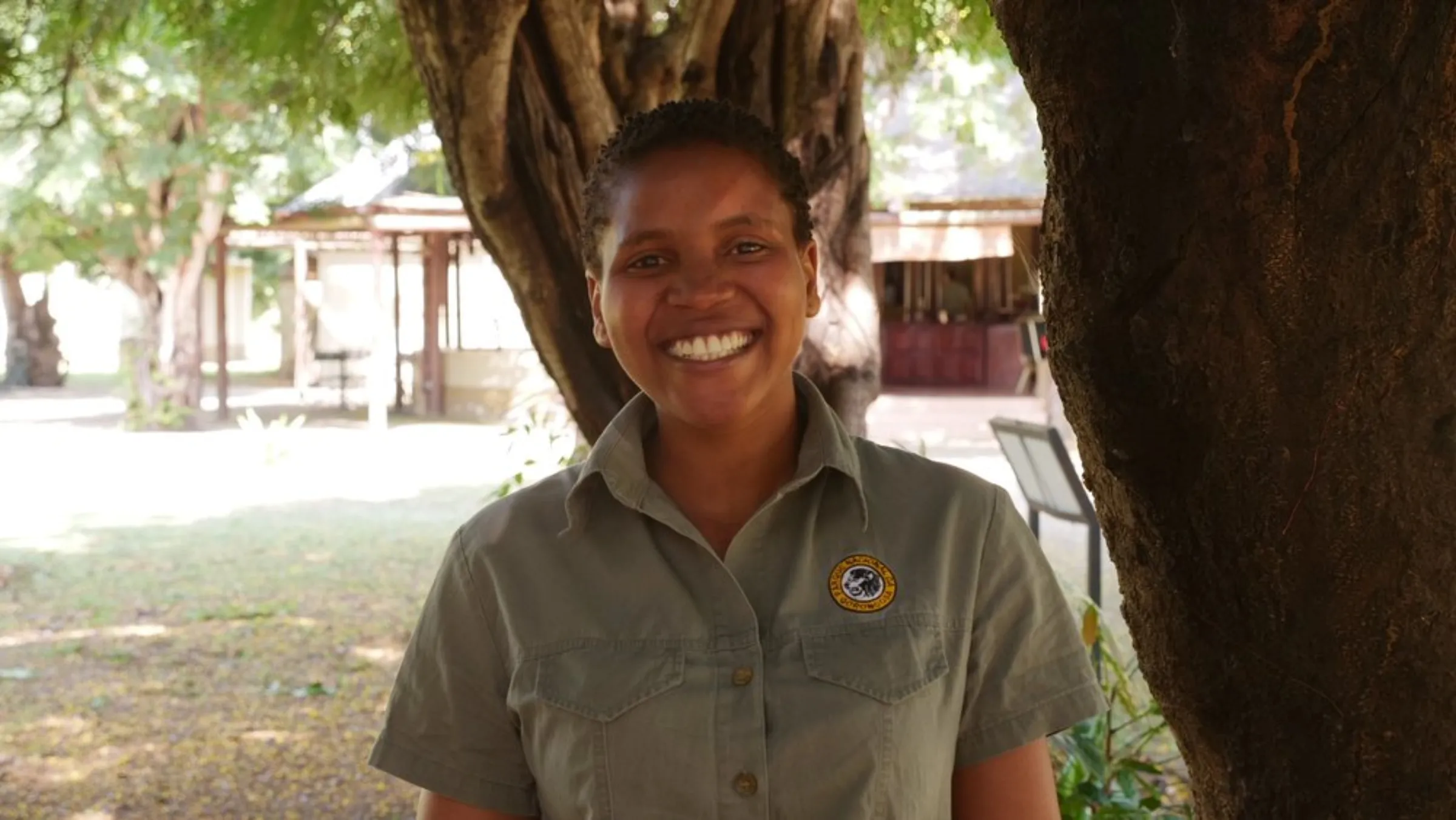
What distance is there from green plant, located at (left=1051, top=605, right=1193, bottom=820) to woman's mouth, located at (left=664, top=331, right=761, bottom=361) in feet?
7.46

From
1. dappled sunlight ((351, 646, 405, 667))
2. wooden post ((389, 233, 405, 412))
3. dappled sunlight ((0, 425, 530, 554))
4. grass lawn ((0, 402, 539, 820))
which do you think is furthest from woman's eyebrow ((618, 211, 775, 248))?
wooden post ((389, 233, 405, 412))

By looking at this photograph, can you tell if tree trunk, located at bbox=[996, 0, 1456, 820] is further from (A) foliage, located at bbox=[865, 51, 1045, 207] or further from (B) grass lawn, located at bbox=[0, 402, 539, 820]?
(A) foliage, located at bbox=[865, 51, 1045, 207]

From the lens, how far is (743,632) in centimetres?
177

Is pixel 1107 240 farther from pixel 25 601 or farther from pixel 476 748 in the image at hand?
pixel 25 601

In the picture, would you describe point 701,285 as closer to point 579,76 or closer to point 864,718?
point 864,718

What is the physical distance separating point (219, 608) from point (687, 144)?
30.7 ft

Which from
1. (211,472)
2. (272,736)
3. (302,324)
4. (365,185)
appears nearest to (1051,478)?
(272,736)

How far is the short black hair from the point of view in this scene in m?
1.89

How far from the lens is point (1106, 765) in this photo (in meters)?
4.50

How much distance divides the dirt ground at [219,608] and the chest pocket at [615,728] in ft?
16.3

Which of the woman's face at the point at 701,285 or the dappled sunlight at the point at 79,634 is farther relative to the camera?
the dappled sunlight at the point at 79,634

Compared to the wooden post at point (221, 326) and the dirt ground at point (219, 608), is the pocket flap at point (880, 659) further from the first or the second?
the wooden post at point (221, 326)

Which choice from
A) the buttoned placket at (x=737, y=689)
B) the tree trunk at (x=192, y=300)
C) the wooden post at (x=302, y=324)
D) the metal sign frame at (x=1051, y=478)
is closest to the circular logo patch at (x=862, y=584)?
the buttoned placket at (x=737, y=689)

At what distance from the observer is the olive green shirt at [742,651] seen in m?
1.72
